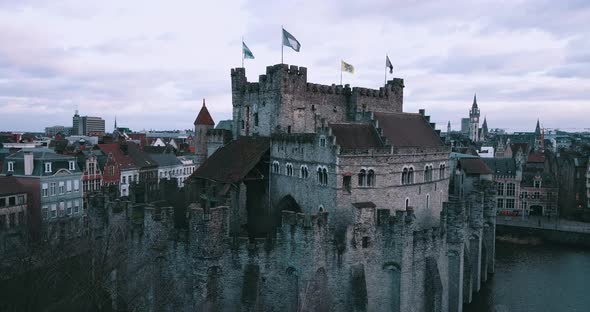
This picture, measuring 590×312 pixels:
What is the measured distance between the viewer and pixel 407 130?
5559 centimetres

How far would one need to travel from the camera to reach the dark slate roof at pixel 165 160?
109 meters

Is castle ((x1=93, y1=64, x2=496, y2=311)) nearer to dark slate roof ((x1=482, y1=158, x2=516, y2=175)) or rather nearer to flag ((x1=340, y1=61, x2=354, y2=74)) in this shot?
flag ((x1=340, y1=61, x2=354, y2=74))

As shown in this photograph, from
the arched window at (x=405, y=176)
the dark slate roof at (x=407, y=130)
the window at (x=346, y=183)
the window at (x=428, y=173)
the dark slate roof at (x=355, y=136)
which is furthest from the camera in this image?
the window at (x=428, y=173)

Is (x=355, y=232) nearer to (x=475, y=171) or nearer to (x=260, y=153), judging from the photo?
(x=260, y=153)

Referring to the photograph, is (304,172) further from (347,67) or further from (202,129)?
(202,129)

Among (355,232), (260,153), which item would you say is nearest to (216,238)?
(355,232)

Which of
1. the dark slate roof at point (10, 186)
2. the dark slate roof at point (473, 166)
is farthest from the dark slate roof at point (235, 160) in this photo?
the dark slate roof at point (473, 166)

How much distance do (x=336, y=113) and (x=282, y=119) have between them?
8.03 m

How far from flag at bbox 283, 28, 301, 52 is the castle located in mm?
2792

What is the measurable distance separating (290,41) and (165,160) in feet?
216

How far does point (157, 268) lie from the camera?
40344mm

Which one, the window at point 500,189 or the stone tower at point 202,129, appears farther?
the window at point 500,189

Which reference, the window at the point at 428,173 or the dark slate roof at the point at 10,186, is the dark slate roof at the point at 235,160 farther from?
the dark slate roof at the point at 10,186

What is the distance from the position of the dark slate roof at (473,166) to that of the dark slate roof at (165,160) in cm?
6425
